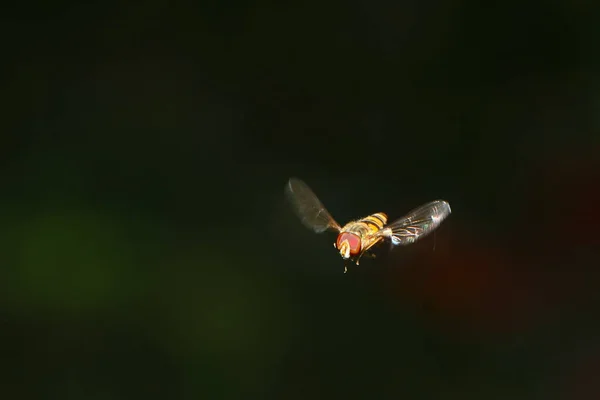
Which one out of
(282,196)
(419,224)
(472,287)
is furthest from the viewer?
(282,196)

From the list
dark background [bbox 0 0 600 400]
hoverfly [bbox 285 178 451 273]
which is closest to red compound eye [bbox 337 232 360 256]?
hoverfly [bbox 285 178 451 273]

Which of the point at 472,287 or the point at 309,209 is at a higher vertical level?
the point at 309,209

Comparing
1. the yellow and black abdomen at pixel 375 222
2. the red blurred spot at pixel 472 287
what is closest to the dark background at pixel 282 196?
the red blurred spot at pixel 472 287

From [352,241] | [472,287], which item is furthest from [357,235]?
[472,287]

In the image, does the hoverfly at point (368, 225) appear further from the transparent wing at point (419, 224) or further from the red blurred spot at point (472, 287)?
the red blurred spot at point (472, 287)

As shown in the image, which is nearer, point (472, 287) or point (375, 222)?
point (375, 222)

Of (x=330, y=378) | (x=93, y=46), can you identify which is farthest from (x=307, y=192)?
(x=93, y=46)

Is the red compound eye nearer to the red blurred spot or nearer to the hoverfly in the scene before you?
the hoverfly

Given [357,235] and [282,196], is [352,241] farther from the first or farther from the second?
[282,196]
